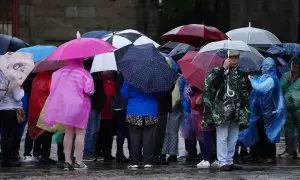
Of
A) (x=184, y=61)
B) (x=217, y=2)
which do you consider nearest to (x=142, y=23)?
(x=217, y=2)

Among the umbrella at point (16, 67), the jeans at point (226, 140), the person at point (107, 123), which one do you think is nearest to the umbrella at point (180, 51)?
the person at point (107, 123)

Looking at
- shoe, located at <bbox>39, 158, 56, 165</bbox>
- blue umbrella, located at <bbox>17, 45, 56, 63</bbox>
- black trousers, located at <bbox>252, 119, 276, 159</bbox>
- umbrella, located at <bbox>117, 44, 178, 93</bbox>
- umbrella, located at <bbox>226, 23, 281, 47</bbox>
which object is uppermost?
umbrella, located at <bbox>226, 23, 281, 47</bbox>

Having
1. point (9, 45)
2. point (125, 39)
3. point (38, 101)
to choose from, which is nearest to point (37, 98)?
point (38, 101)

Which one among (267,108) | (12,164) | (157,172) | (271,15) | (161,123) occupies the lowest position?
(157,172)

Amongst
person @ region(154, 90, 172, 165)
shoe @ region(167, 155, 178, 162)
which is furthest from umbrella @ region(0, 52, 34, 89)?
shoe @ region(167, 155, 178, 162)

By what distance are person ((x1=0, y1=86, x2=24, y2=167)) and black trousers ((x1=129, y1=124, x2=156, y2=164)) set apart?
1856mm

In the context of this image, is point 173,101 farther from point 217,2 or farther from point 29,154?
point 217,2

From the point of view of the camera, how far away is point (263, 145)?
43.9 ft

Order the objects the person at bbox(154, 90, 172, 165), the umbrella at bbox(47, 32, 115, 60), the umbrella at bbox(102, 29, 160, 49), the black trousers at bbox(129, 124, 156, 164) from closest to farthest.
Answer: the umbrella at bbox(47, 32, 115, 60), the black trousers at bbox(129, 124, 156, 164), the person at bbox(154, 90, 172, 165), the umbrella at bbox(102, 29, 160, 49)

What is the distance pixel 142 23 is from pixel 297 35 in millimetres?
4810

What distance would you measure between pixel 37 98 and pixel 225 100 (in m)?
3.08

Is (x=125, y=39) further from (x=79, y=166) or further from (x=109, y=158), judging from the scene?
(x=79, y=166)

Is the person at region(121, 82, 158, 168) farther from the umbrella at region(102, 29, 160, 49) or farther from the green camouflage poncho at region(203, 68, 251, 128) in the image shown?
the umbrella at region(102, 29, 160, 49)

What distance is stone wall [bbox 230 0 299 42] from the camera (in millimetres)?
24828
